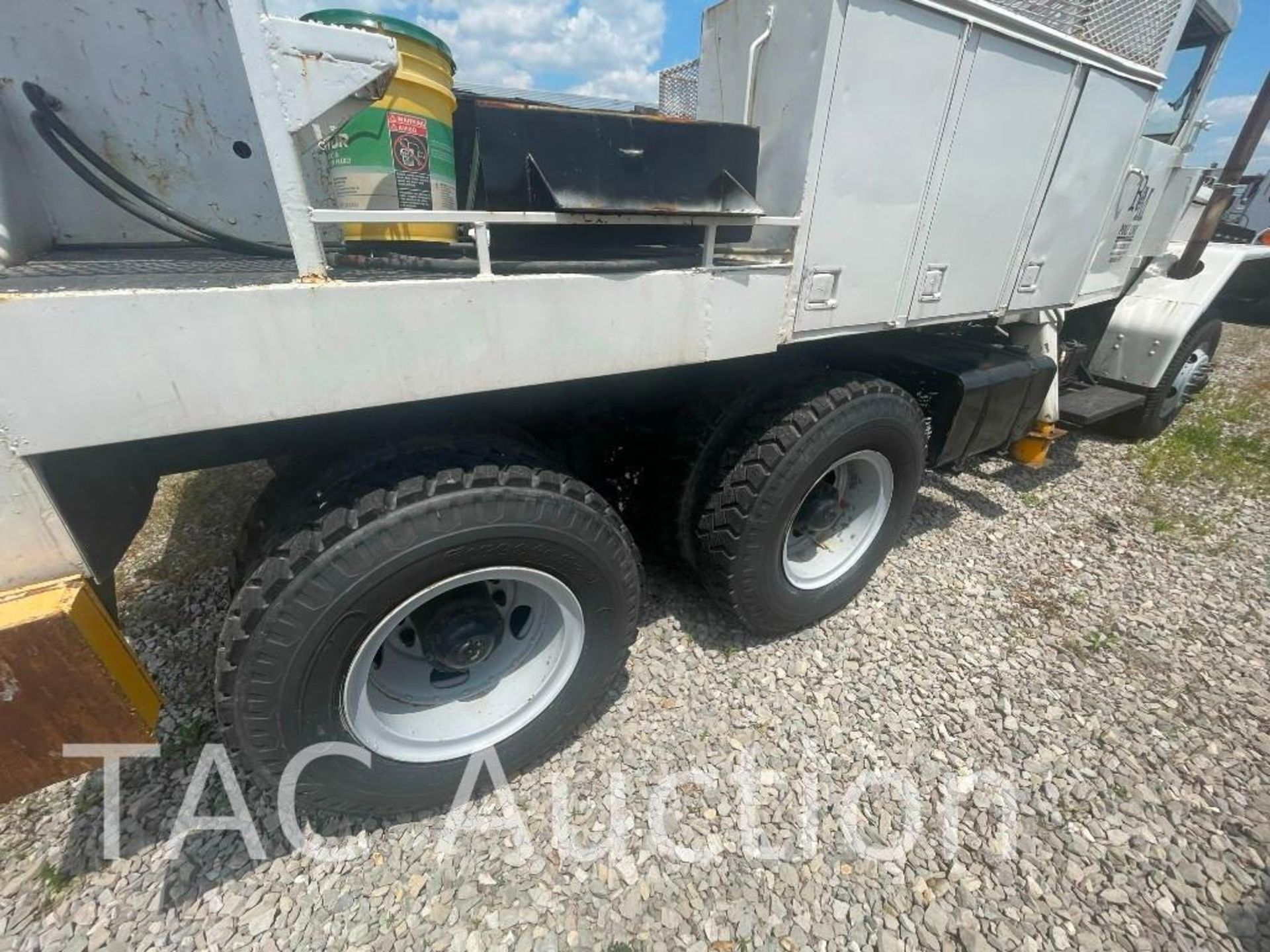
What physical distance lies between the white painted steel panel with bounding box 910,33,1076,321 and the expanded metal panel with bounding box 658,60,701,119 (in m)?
1.10

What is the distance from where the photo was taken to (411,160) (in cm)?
145

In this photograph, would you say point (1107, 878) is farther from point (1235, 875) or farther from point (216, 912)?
point (216, 912)

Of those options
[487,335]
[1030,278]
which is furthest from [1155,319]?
[487,335]

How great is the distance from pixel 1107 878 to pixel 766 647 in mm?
1274

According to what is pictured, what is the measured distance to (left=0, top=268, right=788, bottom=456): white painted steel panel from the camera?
100 cm

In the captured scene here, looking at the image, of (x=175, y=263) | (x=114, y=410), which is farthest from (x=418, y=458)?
(x=175, y=263)

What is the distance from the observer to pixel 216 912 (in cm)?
164

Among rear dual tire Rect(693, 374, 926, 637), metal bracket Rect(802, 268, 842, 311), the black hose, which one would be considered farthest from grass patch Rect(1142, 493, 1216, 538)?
the black hose

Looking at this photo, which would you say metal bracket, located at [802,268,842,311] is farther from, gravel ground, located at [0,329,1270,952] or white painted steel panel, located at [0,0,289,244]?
white painted steel panel, located at [0,0,289,244]

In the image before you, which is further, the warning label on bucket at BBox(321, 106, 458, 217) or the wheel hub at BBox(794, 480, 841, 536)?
the wheel hub at BBox(794, 480, 841, 536)

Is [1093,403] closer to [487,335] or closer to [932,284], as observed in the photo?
[932,284]

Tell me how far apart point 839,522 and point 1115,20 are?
2.34 m

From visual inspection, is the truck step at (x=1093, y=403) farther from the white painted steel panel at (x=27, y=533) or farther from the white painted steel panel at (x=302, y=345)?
the white painted steel panel at (x=27, y=533)

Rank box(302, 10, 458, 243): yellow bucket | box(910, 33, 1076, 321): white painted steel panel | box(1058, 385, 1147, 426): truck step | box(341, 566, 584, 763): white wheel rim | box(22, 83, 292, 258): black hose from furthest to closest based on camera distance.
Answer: box(1058, 385, 1147, 426): truck step → box(910, 33, 1076, 321): white painted steel panel → box(341, 566, 584, 763): white wheel rim → box(22, 83, 292, 258): black hose → box(302, 10, 458, 243): yellow bucket
